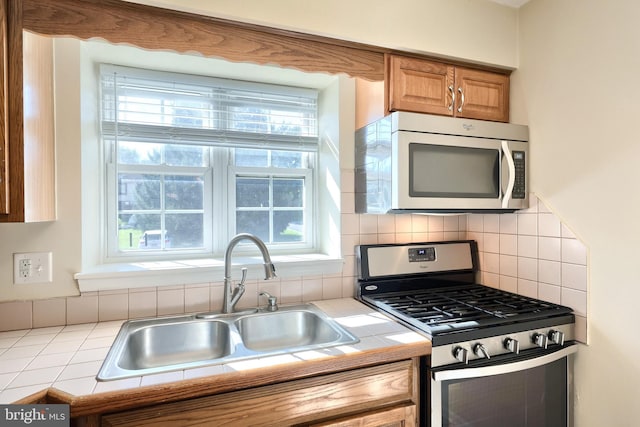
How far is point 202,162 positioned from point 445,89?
1314 millimetres

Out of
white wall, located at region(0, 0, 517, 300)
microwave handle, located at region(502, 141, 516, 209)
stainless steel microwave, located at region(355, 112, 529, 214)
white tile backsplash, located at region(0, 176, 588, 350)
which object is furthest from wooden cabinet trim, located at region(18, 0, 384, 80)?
microwave handle, located at region(502, 141, 516, 209)

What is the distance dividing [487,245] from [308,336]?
1151mm

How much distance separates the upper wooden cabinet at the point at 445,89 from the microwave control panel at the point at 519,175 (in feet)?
0.72

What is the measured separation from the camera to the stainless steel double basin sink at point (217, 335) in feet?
4.20

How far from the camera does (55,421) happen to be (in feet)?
2.81

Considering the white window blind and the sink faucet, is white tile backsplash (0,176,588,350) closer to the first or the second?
the sink faucet

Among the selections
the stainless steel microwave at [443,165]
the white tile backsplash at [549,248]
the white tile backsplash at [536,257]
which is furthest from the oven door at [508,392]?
the stainless steel microwave at [443,165]

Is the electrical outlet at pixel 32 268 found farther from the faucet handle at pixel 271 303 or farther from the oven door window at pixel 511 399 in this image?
the oven door window at pixel 511 399

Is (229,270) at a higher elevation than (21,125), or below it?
below

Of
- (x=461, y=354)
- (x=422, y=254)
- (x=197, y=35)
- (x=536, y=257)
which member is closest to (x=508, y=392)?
(x=461, y=354)

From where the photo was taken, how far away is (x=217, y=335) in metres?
1.47

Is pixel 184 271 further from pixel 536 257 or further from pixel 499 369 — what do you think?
pixel 536 257

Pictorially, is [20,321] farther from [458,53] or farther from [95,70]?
[458,53]

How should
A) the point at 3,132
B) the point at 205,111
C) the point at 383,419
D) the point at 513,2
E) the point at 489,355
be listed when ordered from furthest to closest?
the point at 205,111 → the point at 513,2 → the point at 489,355 → the point at 383,419 → the point at 3,132
